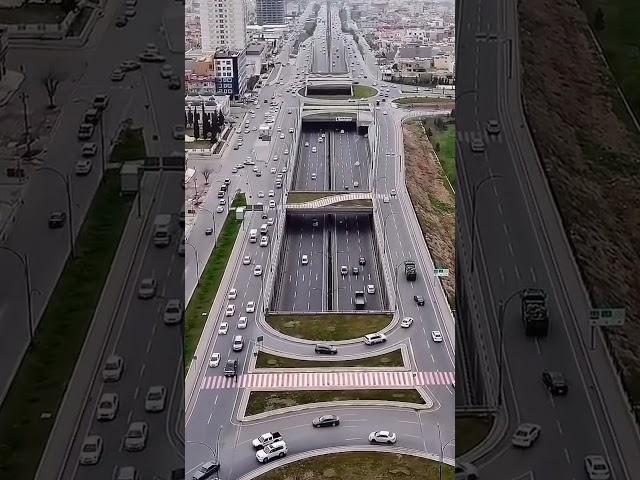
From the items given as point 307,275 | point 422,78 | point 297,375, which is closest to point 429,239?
point 307,275

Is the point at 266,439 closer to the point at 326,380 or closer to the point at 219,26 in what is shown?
the point at 326,380

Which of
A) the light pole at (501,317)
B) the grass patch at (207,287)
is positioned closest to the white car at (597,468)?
the light pole at (501,317)

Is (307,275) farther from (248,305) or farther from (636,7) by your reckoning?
(636,7)

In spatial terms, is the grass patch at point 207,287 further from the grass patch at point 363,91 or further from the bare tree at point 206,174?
the grass patch at point 363,91

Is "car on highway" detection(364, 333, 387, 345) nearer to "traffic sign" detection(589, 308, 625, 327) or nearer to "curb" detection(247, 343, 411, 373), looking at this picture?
"curb" detection(247, 343, 411, 373)

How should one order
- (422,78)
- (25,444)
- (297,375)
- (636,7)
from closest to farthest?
(25,444) → (636,7) → (297,375) → (422,78)

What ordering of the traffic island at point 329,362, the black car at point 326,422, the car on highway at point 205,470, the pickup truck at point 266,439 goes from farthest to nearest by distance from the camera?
1. the traffic island at point 329,362
2. the black car at point 326,422
3. the pickup truck at point 266,439
4. the car on highway at point 205,470
